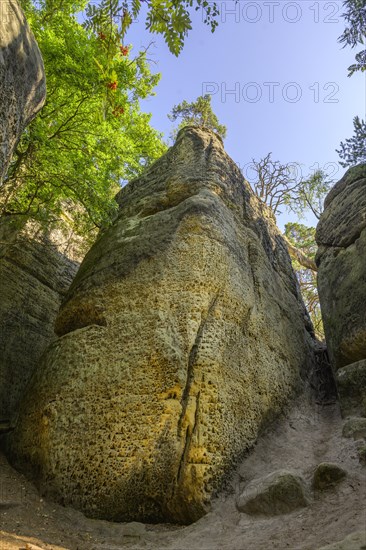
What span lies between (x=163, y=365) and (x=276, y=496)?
7.52ft

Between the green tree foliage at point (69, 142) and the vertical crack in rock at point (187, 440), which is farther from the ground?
the green tree foliage at point (69, 142)

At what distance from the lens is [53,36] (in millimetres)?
10664

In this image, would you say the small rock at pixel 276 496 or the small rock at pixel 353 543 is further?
the small rock at pixel 276 496

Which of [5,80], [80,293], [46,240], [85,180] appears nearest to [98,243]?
[85,180]

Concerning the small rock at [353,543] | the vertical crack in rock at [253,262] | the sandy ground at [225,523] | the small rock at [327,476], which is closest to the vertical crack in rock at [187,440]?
the sandy ground at [225,523]

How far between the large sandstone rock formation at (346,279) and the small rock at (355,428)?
75 cm

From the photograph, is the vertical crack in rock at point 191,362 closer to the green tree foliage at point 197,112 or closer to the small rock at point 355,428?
the small rock at point 355,428

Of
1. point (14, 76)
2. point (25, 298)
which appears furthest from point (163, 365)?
point (25, 298)

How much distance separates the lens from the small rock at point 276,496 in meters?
5.17

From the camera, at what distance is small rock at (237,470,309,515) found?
5.17 metres

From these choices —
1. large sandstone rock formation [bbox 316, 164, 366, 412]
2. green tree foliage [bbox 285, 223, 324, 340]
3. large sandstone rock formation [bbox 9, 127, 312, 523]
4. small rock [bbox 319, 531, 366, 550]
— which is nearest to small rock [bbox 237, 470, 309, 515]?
large sandstone rock formation [bbox 9, 127, 312, 523]

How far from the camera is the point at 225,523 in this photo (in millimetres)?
5125

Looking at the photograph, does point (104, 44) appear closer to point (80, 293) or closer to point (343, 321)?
point (80, 293)

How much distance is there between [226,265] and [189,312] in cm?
143
